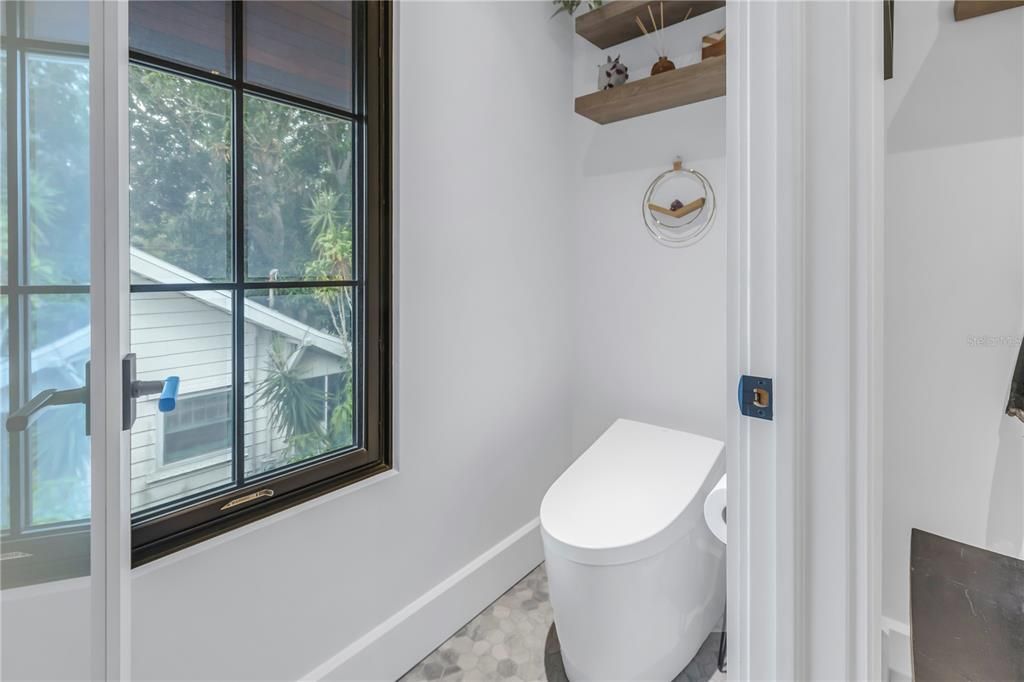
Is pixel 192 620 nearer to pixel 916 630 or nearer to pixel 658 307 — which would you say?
pixel 916 630

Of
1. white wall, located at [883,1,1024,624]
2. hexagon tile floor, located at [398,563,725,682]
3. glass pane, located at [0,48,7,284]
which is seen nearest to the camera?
glass pane, located at [0,48,7,284]

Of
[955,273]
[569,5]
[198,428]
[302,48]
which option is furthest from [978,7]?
[198,428]

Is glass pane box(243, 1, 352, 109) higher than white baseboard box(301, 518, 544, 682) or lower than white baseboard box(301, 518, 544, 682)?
higher

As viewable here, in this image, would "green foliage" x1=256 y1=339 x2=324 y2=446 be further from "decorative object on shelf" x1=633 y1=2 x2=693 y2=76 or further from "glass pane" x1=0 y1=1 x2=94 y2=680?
"decorative object on shelf" x1=633 y1=2 x2=693 y2=76

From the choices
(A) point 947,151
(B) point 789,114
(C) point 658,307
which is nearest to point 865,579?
(B) point 789,114

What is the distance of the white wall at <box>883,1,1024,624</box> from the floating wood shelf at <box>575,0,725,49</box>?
812 millimetres

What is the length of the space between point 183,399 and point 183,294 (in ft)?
0.70

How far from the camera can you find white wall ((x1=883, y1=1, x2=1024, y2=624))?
0.81 metres

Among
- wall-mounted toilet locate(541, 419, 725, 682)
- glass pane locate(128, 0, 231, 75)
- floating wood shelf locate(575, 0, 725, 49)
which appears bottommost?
wall-mounted toilet locate(541, 419, 725, 682)

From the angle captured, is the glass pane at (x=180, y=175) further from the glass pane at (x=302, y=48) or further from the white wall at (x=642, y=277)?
the white wall at (x=642, y=277)

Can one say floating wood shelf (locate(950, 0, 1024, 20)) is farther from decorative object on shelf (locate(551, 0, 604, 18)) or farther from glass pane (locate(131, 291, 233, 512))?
glass pane (locate(131, 291, 233, 512))

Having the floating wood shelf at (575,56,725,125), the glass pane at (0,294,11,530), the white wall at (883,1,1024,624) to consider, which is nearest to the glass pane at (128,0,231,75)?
the glass pane at (0,294,11,530)

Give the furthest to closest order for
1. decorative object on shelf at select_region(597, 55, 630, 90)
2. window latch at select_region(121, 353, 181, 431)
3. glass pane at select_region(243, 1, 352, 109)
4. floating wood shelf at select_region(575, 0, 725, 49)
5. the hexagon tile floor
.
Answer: decorative object on shelf at select_region(597, 55, 630, 90), floating wood shelf at select_region(575, 0, 725, 49), the hexagon tile floor, glass pane at select_region(243, 1, 352, 109), window latch at select_region(121, 353, 181, 431)

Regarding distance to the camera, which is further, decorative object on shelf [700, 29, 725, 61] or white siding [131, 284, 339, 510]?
decorative object on shelf [700, 29, 725, 61]
